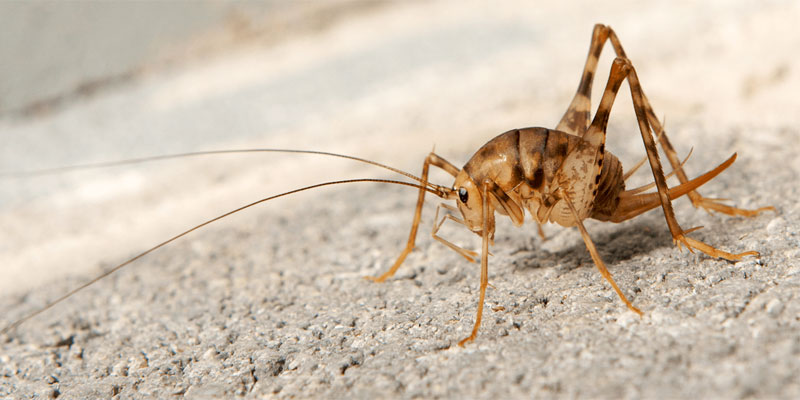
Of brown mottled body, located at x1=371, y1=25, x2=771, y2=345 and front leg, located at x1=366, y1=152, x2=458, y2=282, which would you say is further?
front leg, located at x1=366, y1=152, x2=458, y2=282

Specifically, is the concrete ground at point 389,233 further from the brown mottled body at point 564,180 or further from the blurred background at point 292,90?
the brown mottled body at point 564,180

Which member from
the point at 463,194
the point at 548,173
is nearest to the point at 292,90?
the point at 463,194

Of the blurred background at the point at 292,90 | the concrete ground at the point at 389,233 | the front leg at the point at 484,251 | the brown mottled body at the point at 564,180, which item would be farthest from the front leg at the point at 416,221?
the blurred background at the point at 292,90

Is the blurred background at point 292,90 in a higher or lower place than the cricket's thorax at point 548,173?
higher

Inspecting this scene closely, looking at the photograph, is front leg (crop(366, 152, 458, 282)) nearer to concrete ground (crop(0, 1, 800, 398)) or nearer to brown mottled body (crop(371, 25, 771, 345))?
concrete ground (crop(0, 1, 800, 398))

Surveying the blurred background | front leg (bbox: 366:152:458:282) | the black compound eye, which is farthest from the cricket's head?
the blurred background

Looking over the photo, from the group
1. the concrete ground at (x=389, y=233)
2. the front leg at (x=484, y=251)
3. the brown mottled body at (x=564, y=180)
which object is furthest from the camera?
the brown mottled body at (x=564, y=180)

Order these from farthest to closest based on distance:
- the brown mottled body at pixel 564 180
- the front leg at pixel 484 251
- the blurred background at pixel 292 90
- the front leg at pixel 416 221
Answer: the blurred background at pixel 292 90, the front leg at pixel 416 221, the brown mottled body at pixel 564 180, the front leg at pixel 484 251
